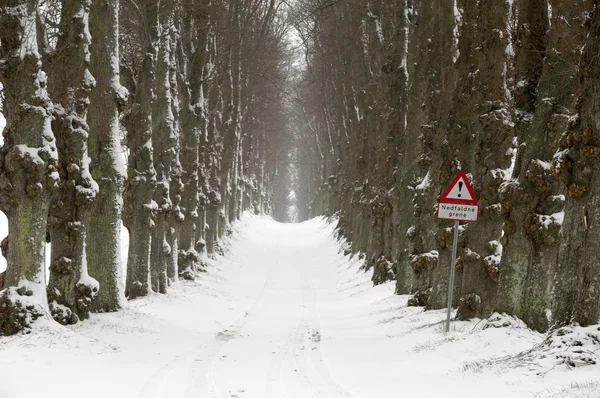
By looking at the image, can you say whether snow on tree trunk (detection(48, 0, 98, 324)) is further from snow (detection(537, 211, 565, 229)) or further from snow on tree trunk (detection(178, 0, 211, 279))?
snow on tree trunk (detection(178, 0, 211, 279))

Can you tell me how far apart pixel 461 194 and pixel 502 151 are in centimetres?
108

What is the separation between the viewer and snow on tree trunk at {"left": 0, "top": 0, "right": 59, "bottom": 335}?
28.0 ft

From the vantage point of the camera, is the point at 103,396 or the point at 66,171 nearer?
the point at 103,396

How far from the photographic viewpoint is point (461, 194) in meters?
10.8

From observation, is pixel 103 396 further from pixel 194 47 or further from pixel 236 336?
pixel 194 47

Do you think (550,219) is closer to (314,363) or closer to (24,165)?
(314,363)

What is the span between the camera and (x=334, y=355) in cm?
1048

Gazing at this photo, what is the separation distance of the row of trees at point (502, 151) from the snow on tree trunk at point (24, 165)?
658 cm

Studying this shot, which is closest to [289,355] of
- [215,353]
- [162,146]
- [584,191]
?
[215,353]

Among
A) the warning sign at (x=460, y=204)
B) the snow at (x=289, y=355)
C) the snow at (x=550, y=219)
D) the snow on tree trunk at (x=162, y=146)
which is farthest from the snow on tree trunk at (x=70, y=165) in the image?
the snow at (x=550, y=219)

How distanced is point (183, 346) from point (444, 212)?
17.2 ft

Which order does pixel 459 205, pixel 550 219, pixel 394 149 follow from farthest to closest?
pixel 394 149 → pixel 459 205 → pixel 550 219

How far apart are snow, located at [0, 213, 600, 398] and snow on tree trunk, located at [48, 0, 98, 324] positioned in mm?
670

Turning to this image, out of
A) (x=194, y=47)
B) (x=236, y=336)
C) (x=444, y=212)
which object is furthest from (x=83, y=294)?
(x=194, y=47)
